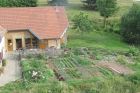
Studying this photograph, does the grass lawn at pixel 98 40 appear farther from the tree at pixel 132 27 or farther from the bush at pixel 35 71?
the bush at pixel 35 71

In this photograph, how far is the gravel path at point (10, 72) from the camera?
37.8 meters

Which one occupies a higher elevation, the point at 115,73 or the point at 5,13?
the point at 5,13

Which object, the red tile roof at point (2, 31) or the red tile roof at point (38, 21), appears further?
the red tile roof at point (38, 21)

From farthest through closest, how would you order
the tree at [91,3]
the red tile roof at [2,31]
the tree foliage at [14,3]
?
the tree at [91,3] < the tree foliage at [14,3] < the red tile roof at [2,31]

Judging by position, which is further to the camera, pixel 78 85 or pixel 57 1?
pixel 57 1

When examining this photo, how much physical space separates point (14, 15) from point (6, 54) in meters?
5.24

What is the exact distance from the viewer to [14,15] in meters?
49.5

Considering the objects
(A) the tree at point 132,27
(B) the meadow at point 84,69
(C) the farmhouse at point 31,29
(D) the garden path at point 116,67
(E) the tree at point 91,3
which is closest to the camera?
(B) the meadow at point 84,69

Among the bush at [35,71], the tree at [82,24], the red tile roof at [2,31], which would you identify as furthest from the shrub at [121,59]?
the red tile roof at [2,31]

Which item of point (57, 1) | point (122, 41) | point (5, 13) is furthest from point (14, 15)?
point (57, 1)

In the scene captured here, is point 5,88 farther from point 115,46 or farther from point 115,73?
point 115,46

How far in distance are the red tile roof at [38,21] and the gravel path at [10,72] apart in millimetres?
4885

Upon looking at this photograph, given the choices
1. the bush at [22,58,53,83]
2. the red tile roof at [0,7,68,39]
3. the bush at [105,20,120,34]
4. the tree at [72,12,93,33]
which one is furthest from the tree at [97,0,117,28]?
the bush at [22,58,53,83]

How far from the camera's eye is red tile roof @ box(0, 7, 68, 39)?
156 feet
